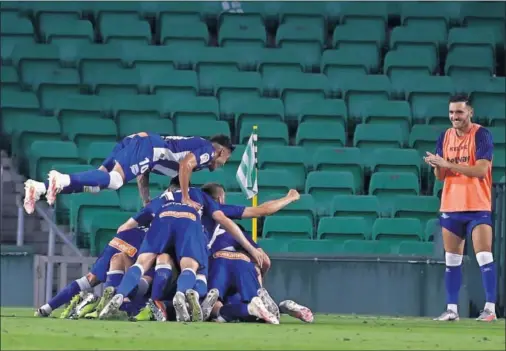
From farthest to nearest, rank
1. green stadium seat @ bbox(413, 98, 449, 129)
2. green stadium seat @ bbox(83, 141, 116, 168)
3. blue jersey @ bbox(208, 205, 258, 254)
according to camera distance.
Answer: green stadium seat @ bbox(413, 98, 449, 129), green stadium seat @ bbox(83, 141, 116, 168), blue jersey @ bbox(208, 205, 258, 254)

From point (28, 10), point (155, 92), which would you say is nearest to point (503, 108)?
point (155, 92)

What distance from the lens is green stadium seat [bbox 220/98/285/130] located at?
57.4 feet

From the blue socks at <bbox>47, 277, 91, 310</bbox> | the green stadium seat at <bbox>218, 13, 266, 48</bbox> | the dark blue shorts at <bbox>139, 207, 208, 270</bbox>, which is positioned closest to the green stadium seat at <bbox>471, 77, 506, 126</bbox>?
the green stadium seat at <bbox>218, 13, 266, 48</bbox>

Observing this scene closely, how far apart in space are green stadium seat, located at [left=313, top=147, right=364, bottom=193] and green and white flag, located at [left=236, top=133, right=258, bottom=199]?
2.19 metres

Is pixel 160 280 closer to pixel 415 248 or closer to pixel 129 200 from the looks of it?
pixel 415 248

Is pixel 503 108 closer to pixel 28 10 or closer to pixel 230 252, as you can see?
pixel 28 10

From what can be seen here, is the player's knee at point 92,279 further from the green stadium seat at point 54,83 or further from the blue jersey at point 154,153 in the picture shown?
the green stadium seat at point 54,83

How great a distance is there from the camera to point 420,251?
15047 mm

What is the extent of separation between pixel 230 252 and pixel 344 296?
3572 millimetres

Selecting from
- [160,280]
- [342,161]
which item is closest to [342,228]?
[342,161]

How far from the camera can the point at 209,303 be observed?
9.98 metres

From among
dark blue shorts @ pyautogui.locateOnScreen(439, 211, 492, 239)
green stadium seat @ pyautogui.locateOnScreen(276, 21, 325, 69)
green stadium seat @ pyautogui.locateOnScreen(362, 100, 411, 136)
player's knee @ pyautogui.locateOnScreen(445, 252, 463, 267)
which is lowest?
player's knee @ pyautogui.locateOnScreen(445, 252, 463, 267)

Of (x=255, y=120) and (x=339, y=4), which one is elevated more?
(x=339, y=4)

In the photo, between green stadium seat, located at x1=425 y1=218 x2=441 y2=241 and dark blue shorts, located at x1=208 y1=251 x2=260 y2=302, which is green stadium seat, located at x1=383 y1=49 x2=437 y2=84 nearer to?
green stadium seat, located at x1=425 y1=218 x2=441 y2=241
